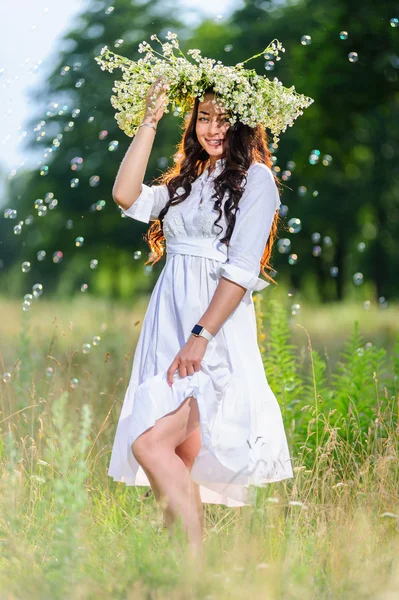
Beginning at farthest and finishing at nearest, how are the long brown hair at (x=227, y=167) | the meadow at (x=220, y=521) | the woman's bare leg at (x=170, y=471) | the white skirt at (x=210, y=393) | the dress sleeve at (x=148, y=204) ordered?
the dress sleeve at (x=148, y=204) < the long brown hair at (x=227, y=167) < the white skirt at (x=210, y=393) < the woman's bare leg at (x=170, y=471) < the meadow at (x=220, y=521)

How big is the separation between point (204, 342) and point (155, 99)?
1049 millimetres

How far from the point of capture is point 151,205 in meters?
4.04

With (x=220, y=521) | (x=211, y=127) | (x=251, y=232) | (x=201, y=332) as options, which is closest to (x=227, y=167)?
(x=211, y=127)

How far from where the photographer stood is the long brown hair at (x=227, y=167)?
12.7 feet

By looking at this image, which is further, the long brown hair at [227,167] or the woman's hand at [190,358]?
the long brown hair at [227,167]

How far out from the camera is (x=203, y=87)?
3986mm

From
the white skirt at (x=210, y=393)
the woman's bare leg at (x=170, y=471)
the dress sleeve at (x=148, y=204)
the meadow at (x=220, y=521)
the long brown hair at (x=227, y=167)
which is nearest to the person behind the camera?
the meadow at (x=220, y=521)

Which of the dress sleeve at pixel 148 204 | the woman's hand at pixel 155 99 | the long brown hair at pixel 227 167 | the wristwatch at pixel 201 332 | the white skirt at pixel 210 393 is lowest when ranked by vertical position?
the white skirt at pixel 210 393

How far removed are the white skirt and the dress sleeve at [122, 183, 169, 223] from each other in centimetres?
21

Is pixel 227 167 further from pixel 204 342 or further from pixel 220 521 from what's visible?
pixel 220 521

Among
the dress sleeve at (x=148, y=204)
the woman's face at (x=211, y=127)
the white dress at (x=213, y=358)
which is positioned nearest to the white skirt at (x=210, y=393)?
the white dress at (x=213, y=358)

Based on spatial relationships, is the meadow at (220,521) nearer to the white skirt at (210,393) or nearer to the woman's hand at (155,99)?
the white skirt at (210,393)

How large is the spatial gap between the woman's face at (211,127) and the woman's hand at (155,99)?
0.20 m

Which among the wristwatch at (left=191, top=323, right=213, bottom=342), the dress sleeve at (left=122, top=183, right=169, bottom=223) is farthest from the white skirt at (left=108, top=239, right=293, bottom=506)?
the dress sleeve at (left=122, top=183, right=169, bottom=223)
